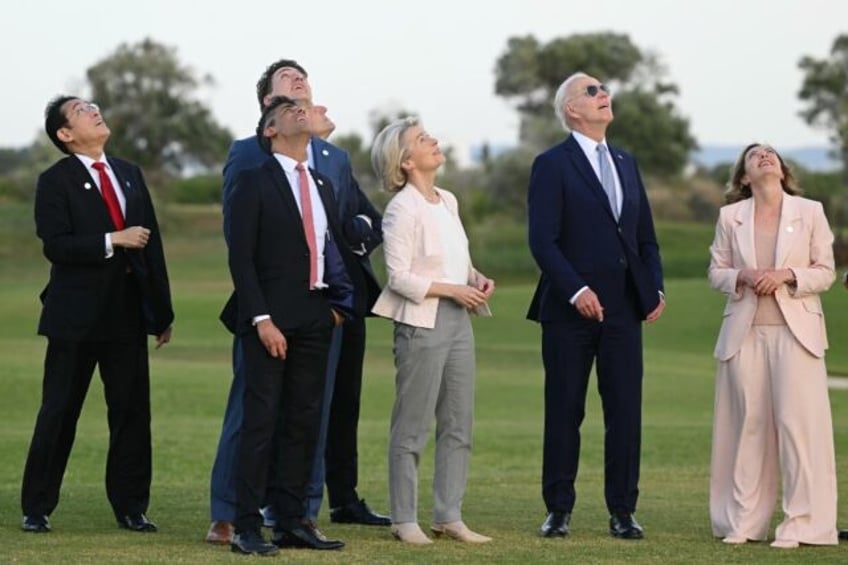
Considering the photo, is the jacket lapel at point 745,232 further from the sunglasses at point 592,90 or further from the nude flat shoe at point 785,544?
the nude flat shoe at point 785,544

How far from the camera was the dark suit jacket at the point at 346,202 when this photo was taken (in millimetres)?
9740

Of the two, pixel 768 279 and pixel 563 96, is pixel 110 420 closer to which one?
pixel 563 96

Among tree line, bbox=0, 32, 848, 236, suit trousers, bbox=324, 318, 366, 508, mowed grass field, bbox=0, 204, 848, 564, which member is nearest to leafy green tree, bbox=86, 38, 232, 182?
tree line, bbox=0, 32, 848, 236

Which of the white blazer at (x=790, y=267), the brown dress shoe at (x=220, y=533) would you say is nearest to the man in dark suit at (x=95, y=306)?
the brown dress shoe at (x=220, y=533)

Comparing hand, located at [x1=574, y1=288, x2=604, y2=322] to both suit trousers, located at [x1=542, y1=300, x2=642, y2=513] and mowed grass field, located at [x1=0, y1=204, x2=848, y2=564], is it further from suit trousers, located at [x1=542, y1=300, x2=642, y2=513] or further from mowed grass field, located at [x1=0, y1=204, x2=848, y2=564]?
mowed grass field, located at [x1=0, y1=204, x2=848, y2=564]

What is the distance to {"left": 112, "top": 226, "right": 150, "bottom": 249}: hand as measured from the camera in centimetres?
1008

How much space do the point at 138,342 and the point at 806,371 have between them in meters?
3.64

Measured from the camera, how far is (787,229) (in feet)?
33.3

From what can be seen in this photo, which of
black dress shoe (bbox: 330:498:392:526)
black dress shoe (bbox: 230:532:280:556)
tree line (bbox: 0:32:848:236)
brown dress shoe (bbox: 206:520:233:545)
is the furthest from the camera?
tree line (bbox: 0:32:848:236)

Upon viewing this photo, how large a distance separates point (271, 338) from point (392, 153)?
138 cm

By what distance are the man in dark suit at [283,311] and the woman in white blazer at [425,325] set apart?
383mm

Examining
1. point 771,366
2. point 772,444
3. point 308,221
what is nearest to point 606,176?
point 771,366

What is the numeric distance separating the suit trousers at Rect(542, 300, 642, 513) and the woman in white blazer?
54 cm

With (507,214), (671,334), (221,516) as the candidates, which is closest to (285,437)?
(221,516)
